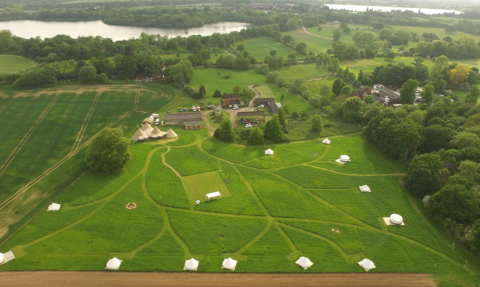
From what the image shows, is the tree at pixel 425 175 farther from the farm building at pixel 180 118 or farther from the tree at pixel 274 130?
the farm building at pixel 180 118

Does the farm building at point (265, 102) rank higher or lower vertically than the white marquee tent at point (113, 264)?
higher

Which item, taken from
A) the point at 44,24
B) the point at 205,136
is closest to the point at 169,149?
the point at 205,136

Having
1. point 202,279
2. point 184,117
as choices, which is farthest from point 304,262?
point 184,117

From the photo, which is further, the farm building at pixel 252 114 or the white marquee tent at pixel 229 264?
the farm building at pixel 252 114

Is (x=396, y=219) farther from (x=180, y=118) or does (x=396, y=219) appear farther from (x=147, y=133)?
(x=147, y=133)

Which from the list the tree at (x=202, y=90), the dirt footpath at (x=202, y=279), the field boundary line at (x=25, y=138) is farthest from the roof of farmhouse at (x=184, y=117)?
the dirt footpath at (x=202, y=279)

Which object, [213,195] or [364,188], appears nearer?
[213,195]

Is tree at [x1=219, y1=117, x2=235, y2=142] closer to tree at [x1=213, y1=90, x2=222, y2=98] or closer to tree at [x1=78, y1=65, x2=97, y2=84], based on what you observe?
tree at [x1=213, y1=90, x2=222, y2=98]
